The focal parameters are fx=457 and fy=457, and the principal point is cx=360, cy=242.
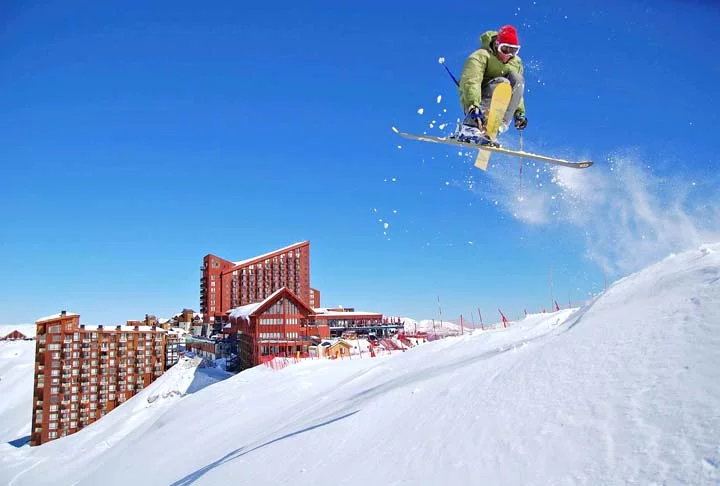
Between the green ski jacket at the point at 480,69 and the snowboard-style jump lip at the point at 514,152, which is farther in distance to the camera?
the snowboard-style jump lip at the point at 514,152

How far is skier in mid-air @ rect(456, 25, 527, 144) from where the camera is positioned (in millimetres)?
7375

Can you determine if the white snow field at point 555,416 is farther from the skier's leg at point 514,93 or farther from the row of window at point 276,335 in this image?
the row of window at point 276,335

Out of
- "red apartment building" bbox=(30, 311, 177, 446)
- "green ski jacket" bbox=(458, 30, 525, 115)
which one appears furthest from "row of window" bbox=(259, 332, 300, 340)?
"green ski jacket" bbox=(458, 30, 525, 115)

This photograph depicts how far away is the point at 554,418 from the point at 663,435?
1096mm

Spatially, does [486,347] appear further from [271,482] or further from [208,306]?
[208,306]

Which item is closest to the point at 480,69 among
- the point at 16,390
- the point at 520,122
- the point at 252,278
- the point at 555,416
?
the point at 520,122

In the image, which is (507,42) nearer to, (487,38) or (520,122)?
(487,38)

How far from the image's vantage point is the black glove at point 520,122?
29.1ft

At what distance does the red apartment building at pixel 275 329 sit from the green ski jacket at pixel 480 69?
36.4 meters

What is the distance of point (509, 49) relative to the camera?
24.5 ft

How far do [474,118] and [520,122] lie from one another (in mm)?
1765

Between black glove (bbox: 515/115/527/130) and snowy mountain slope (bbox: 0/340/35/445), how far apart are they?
69.1 m

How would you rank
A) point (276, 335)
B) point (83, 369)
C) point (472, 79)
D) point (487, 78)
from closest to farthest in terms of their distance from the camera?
point (472, 79), point (487, 78), point (276, 335), point (83, 369)

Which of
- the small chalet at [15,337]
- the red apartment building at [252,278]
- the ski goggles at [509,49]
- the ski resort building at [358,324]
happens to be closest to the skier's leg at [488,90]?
the ski goggles at [509,49]
